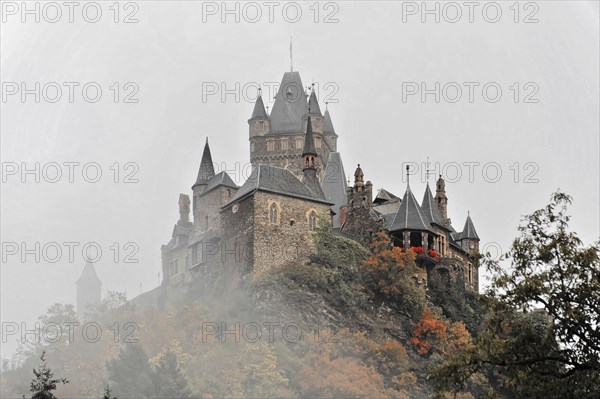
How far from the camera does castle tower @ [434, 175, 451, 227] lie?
8331cm

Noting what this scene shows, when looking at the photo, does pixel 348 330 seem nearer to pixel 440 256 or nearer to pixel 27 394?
pixel 440 256

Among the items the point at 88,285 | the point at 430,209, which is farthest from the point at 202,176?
the point at 88,285

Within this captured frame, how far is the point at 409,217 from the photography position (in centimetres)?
7494

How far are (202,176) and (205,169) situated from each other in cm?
87

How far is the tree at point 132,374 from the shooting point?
61.4m

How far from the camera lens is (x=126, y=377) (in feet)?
205

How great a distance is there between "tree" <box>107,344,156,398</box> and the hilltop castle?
9.19 m

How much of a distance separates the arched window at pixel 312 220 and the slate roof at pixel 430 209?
9706mm

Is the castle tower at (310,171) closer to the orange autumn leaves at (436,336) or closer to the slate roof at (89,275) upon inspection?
the orange autumn leaves at (436,336)

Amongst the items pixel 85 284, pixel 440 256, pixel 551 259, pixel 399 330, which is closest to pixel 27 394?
pixel 399 330

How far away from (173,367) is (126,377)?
3097mm

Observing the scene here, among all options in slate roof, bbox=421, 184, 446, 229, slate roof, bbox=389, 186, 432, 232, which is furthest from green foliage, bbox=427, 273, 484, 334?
slate roof, bbox=421, 184, 446, 229

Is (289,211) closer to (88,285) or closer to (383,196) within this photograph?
(383,196)

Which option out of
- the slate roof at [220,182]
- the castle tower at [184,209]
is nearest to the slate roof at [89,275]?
the castle tower at [184,209]
